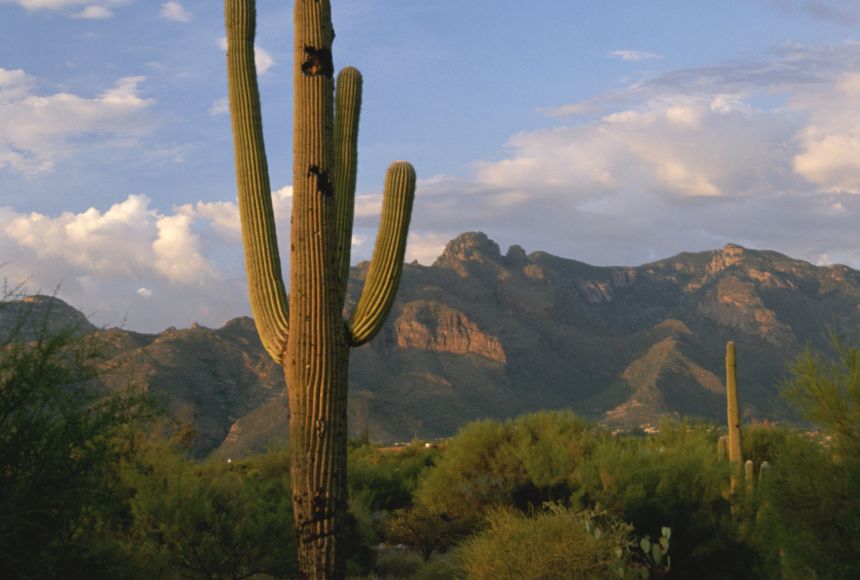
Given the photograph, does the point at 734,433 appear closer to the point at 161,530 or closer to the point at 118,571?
the point at 161,530

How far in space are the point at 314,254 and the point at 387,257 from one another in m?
1.13

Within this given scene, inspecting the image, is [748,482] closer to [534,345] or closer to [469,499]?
[469,499]

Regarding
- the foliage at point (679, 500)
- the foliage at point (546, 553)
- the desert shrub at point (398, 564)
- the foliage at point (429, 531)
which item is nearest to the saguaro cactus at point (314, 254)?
the foliage at point (546, 553)

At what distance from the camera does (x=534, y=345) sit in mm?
134625

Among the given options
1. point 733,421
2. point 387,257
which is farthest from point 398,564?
point 387,257

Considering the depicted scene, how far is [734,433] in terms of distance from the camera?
16.9m

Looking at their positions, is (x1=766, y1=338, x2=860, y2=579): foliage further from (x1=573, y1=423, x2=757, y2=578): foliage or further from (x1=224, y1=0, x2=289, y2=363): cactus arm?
(x1=224, y1=0, x2=289, y2=363): cactus arm

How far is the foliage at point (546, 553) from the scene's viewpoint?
1033 cm

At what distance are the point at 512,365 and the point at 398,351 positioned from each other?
16832 millimetres

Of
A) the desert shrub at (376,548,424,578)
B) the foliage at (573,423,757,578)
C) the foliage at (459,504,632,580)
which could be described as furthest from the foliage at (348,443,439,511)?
the foliage at (459,504,632,580)

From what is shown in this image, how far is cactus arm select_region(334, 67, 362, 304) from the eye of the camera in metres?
10.3

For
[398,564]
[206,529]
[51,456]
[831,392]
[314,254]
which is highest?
[314,254]

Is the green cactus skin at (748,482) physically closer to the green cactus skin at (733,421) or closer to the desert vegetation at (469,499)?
the desert vegetation at (469,499)

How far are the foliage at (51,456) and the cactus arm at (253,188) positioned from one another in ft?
5.76
